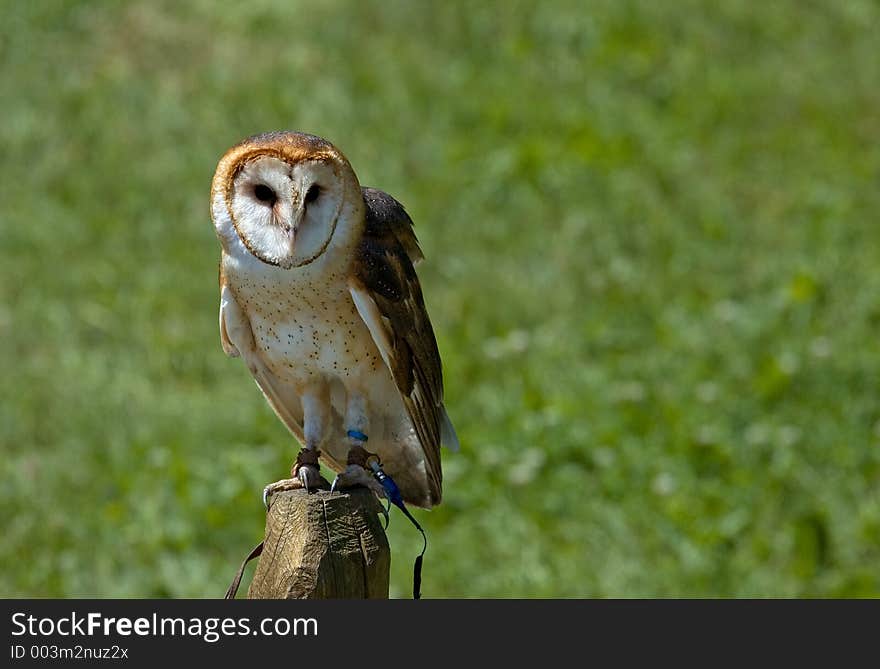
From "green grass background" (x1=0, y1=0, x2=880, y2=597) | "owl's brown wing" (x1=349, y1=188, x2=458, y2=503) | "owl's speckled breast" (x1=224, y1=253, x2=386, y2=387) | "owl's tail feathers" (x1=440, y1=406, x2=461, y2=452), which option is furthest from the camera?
"green grass background" (x1=0, y1=0, x2=880, y2=597)

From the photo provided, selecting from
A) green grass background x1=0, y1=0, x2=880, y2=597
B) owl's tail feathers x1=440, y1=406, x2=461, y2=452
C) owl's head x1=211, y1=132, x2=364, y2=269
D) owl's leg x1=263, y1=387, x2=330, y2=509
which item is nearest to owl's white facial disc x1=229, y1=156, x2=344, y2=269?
owl's head x1=211, y1=132, x2=364, y2=269

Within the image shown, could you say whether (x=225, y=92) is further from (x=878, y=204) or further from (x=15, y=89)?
(x=878, y=204)

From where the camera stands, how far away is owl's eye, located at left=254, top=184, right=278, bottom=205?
109 inches

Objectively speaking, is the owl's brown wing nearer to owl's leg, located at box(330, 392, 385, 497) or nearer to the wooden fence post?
owl's leg, located at box(330, 392, 385, 497)

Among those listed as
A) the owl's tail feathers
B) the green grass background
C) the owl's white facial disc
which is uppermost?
the green grass background

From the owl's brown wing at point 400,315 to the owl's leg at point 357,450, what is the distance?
120 mm

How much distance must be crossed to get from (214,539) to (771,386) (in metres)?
2.98

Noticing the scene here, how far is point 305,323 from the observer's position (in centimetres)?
298

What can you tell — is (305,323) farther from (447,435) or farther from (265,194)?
(447,435)

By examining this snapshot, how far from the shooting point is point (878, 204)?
8.41 meters

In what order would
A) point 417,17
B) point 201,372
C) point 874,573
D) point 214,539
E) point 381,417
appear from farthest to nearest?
point 417,17, point 201,372, point 214,539, point 874,573, point 381,417

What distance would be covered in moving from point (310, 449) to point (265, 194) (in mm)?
680

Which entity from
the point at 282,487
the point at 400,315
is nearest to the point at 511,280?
the point at 400,315
